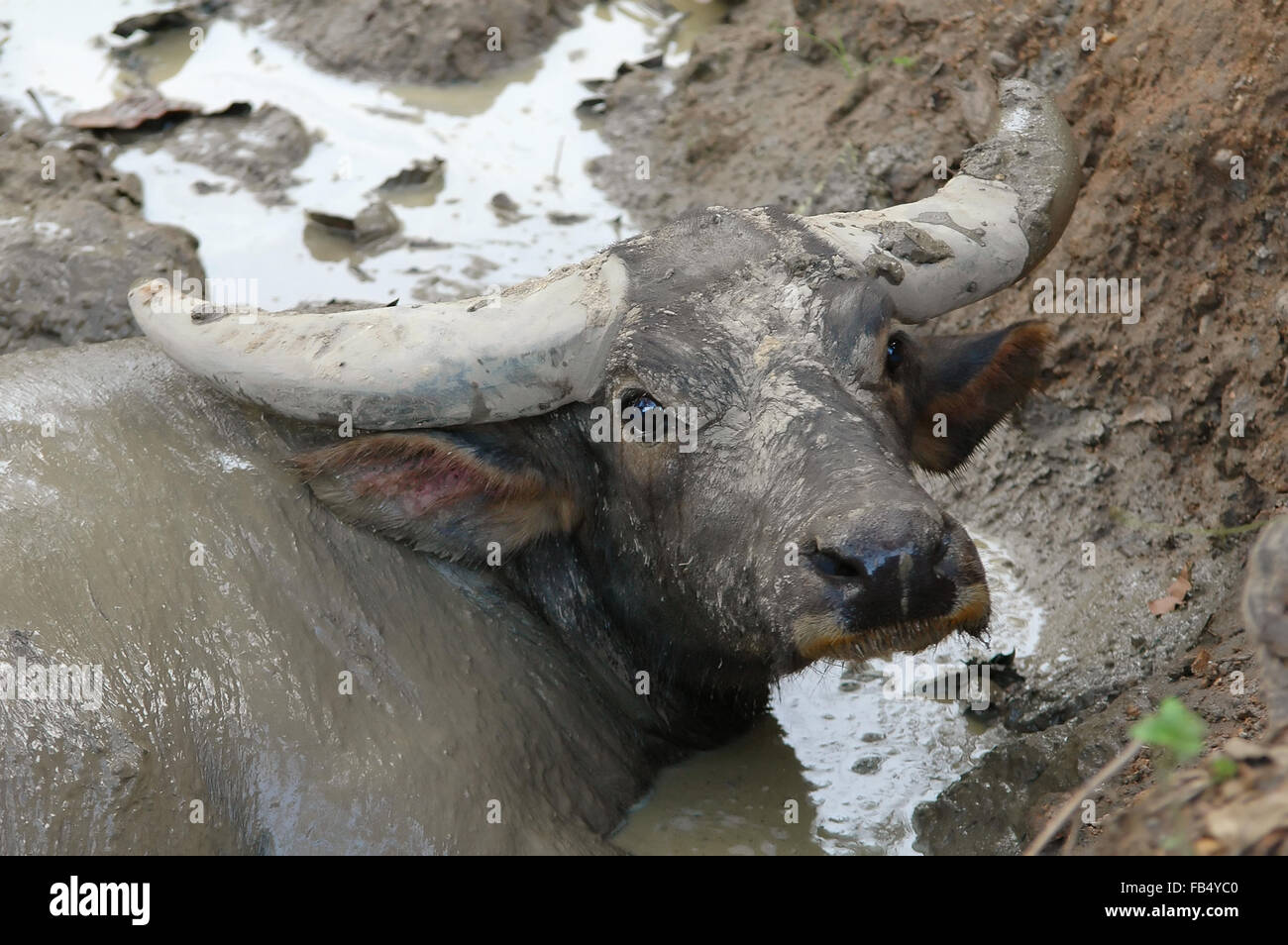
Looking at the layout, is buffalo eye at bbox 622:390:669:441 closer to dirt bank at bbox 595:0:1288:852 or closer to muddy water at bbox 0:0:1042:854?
muddy water at bbox 0:0:1042:854

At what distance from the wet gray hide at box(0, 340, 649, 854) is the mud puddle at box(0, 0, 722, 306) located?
292cm

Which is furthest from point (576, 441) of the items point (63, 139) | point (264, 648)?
point (63, 139)

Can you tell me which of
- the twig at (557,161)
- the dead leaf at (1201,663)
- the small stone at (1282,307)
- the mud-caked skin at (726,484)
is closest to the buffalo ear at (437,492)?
the mud-caked skin at (726,484)

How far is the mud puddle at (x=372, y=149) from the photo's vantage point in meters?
7.18

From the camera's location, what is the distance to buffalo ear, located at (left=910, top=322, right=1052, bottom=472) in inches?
178

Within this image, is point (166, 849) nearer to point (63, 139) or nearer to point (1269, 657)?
point (1269, 657)

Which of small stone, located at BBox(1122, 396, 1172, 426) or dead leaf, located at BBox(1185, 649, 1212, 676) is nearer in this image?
dead leaf, located at BBox(1185, 649, 1212, 676)

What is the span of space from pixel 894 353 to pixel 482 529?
130cm

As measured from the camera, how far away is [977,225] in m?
4.29

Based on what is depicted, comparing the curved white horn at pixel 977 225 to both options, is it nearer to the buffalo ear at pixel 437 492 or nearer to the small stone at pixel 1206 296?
the small stone at pixel 1206 296

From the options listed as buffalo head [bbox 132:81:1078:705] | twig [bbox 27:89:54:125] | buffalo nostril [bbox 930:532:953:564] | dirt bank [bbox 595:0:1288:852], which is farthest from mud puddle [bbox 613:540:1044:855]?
twig [bbox 27:89:54:125]

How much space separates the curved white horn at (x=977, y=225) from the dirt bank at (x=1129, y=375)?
939 mm

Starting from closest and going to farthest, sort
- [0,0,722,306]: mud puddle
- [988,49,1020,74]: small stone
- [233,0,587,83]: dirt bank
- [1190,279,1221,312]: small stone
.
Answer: [1190,279,1221,312]: small stone
[988,49,1020,74]: small stone
[0,0,722,306]: mud puddle
[233,0,587,83]: dirt bank

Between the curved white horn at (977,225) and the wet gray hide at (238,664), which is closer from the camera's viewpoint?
the wet gray hide at (238,664)
